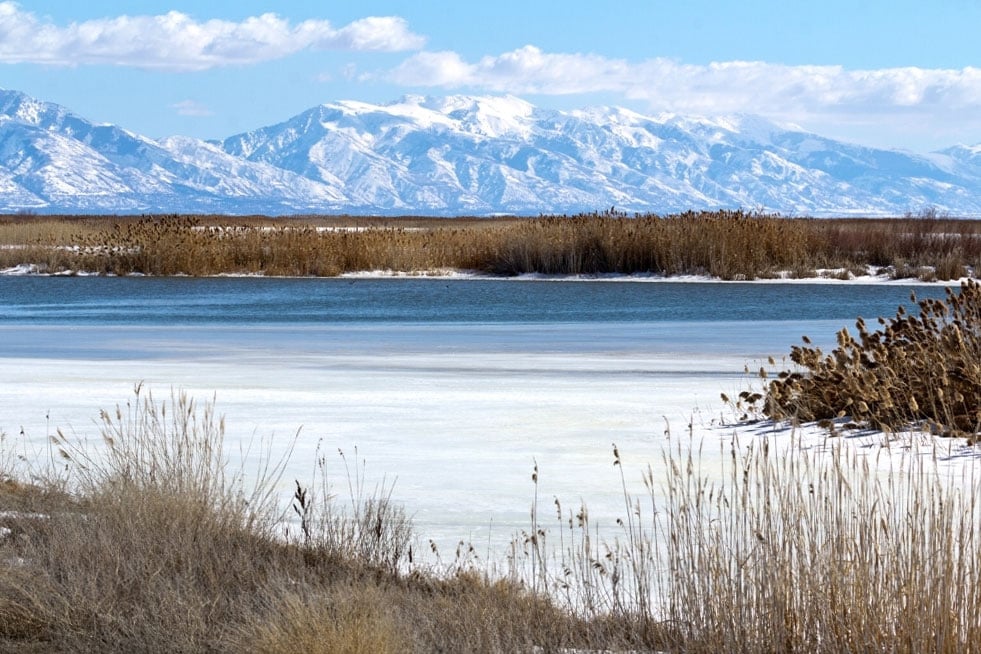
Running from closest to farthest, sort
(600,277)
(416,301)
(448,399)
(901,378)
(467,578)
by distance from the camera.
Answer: (467,578) < (901,378) < (448,399) < (416,301) < (600,277)

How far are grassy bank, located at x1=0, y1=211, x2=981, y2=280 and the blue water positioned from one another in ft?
5.42

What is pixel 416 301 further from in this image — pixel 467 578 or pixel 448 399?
pixel 467 578

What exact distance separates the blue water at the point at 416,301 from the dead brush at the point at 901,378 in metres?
11.7

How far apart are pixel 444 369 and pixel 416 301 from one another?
12839mm

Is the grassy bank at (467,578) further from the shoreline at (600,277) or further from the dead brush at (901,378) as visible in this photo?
the shoreline at (600,277)

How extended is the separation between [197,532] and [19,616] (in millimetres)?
949

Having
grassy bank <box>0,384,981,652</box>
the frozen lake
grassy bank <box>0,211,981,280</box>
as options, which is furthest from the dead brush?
grassy bank <box>0,211,981,280</box>

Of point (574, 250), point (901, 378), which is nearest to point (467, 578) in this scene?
point (901, 378)

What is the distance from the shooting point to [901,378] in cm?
1052

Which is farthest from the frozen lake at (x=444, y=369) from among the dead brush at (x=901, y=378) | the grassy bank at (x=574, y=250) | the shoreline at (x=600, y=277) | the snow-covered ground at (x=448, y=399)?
the grassy bank at (x=574, y=250)

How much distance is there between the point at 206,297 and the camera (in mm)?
29312

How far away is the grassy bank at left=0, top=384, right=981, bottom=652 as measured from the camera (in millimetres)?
4914

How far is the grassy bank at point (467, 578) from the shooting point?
4914 millimetres

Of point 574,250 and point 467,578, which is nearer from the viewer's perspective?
point 467,578
